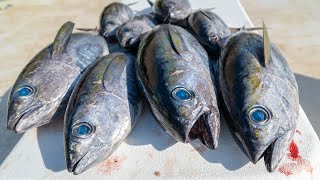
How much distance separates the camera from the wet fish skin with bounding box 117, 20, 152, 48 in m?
3.01

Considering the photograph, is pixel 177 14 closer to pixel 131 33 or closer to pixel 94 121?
pixel 131 33

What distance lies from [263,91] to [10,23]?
4.95 meters

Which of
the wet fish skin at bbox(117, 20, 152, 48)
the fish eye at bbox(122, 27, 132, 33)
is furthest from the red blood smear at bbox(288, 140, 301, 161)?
the fish eye at bbox(122, 27, 132, 33)

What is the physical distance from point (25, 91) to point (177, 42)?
3.40 ft

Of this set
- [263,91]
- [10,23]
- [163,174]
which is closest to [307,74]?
[263,91]

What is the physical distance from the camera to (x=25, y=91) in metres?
2.48

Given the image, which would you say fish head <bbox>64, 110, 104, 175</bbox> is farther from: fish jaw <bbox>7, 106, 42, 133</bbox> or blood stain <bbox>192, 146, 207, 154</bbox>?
blood stain <bbox>192, 146, 207, 154</bbox>

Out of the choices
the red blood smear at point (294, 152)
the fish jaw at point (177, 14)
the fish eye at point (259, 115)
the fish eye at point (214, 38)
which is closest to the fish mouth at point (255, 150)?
the fish eye at point (259, 115)

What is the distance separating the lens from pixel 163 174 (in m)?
2.21

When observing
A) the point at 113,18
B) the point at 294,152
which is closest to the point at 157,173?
the point at 294,152

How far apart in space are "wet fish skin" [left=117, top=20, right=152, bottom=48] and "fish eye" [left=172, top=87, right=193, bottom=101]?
996 millimetres

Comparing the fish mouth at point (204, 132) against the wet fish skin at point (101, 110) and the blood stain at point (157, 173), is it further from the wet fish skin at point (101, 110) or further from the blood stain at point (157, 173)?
the wet fish skin at point (101, 110)

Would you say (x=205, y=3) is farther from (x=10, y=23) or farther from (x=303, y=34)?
(x=10, y=23)

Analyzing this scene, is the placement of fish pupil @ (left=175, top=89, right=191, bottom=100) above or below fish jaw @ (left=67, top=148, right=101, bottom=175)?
above
